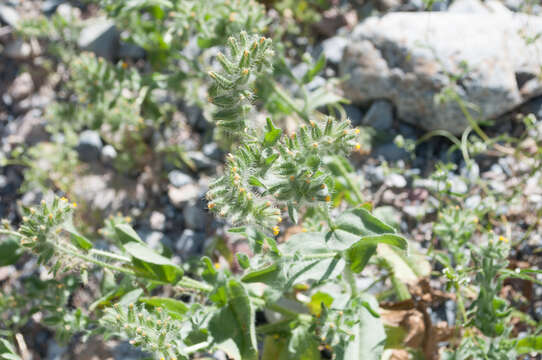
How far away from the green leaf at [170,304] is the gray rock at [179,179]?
202 centimetres

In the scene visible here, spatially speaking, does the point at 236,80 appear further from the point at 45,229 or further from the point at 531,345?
the point at 531,345

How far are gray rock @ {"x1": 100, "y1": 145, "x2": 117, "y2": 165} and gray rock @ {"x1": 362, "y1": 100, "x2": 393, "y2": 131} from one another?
2.91m

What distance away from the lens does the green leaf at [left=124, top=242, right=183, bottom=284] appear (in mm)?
3324

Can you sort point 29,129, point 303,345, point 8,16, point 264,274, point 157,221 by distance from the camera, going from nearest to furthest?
point 264,274
point 303,345
point 157,221
point 29,129
point 8,16

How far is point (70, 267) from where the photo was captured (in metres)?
3.12

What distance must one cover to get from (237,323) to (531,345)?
6.60ft

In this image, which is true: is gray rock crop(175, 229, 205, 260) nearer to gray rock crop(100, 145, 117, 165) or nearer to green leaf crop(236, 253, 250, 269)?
gray rock crop(100, 145, 117, 165)

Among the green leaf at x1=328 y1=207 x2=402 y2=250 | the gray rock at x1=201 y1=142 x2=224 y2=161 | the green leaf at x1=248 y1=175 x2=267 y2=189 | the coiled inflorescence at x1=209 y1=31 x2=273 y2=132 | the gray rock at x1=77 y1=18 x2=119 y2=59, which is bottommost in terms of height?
the gray rock at x1=201 y1=142 x2=224 y2=161

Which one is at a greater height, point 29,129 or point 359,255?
point 359,255

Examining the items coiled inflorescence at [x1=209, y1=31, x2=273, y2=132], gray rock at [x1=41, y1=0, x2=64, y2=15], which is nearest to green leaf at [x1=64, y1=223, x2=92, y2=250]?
coiled inflorescence at [x1=209, y1=31, x2=273, y2=132]

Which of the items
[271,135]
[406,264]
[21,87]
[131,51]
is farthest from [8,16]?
[406,264]

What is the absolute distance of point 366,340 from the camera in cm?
326

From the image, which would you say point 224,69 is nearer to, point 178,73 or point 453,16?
point 178,73

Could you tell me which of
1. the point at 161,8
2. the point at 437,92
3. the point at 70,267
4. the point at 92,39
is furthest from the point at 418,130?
the point at 92,39
